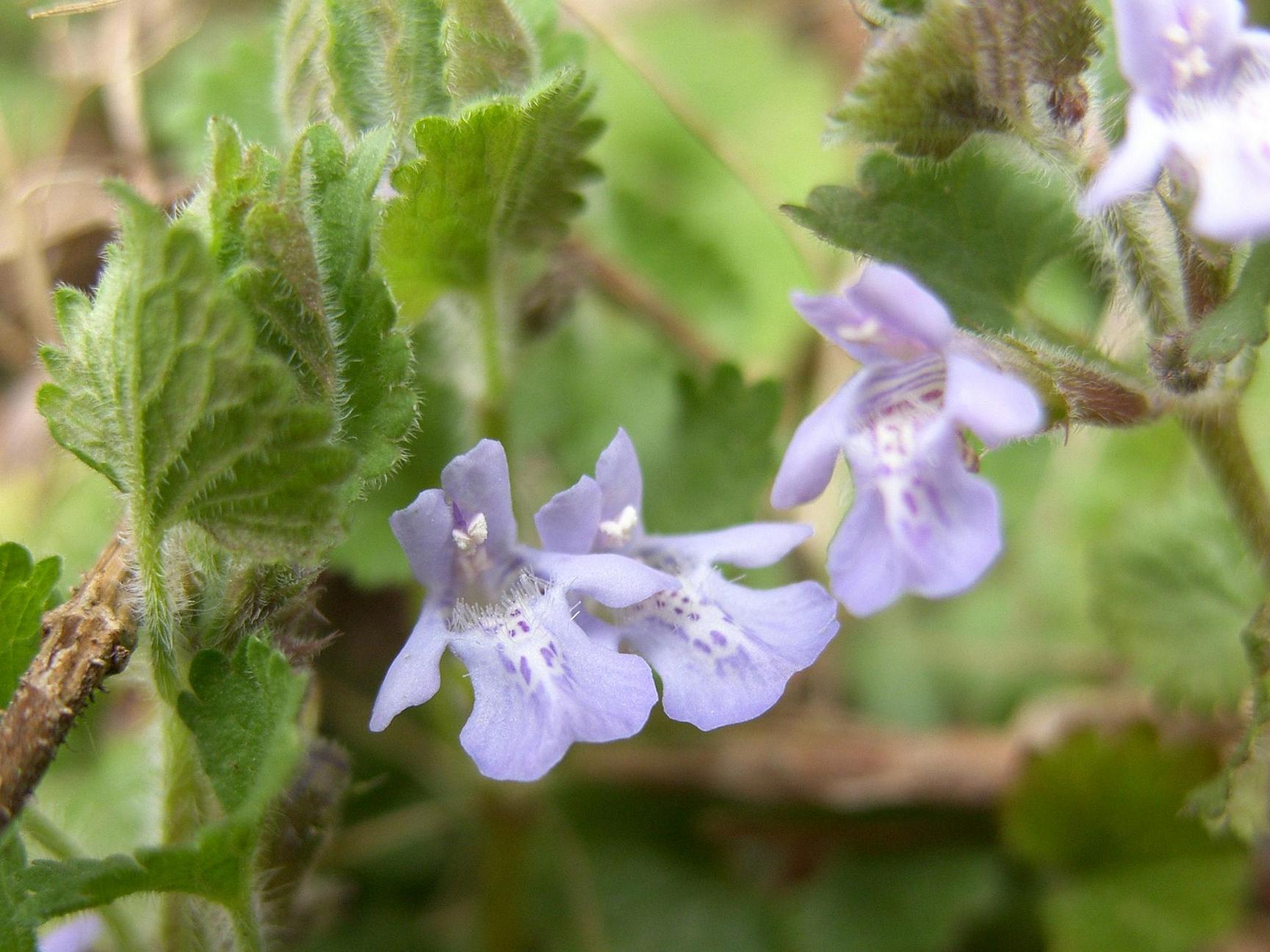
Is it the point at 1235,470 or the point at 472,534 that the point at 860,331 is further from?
the point at 1235,470

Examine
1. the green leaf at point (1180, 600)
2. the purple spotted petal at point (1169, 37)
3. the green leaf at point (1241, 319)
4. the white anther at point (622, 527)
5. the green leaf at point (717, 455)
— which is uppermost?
the purple spotted petal at point (1169, 37)

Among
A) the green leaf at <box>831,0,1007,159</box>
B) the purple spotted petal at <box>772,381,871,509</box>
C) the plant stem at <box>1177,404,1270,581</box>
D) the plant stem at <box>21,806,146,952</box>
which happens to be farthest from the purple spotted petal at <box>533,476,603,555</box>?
the plant stem at <box>1177,404,1270,581</box>

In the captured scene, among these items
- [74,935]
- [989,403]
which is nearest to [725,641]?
[989,403]

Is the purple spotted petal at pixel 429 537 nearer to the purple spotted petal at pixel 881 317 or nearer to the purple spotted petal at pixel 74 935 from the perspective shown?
the purple spotted petal at pixel 881 317

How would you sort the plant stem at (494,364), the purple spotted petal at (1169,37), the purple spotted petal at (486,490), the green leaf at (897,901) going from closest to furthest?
the purple spotted petal at (1169,37)
the purple spotted petal at (486,490)
the plant stem at (494,364)
the green leaf at (897,901)

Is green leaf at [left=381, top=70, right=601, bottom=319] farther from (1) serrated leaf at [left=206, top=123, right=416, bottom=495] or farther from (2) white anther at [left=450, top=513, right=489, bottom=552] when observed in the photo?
(2) white anther at [left=450, top=513, right=489, bottom=552]

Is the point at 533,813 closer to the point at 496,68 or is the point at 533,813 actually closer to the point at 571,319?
the point at 571,319

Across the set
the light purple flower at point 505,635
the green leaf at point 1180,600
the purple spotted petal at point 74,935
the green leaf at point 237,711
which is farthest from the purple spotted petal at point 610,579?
the green leaf at point 1180,600
